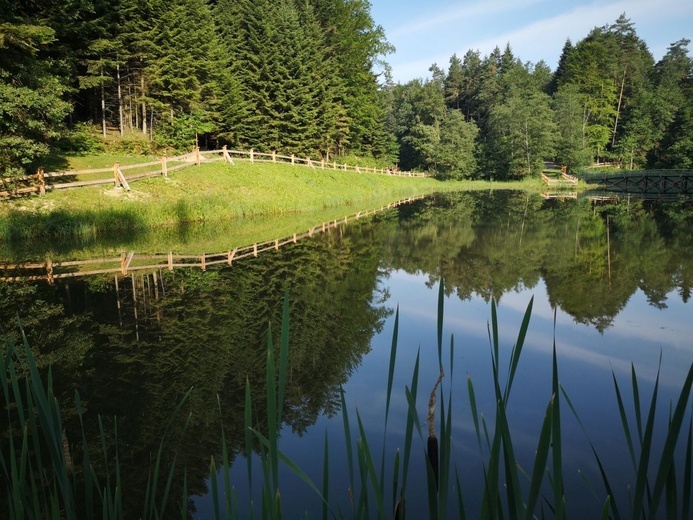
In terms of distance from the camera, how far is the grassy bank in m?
17.8

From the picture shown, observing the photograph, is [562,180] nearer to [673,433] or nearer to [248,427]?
[673,433]

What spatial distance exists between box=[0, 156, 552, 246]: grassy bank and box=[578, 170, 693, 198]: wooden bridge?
1224 inches

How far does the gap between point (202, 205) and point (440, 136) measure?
50.1 m

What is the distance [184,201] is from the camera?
23.2 m

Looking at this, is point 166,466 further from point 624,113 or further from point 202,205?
point 624,113

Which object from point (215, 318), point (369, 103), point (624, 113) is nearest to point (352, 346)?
point (215, 318)

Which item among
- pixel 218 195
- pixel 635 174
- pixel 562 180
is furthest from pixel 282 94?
pixel 562 180

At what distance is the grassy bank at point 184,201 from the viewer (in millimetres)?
17812

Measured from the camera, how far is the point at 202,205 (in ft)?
78.2

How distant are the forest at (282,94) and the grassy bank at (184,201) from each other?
2089 millimetres

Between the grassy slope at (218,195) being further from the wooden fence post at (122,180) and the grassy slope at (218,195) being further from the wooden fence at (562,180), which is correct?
the wooden fence at (562,180)

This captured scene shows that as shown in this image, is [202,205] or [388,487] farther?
[202,205]

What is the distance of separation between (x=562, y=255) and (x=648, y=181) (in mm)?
51090

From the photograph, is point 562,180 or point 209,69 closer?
point 209,69
